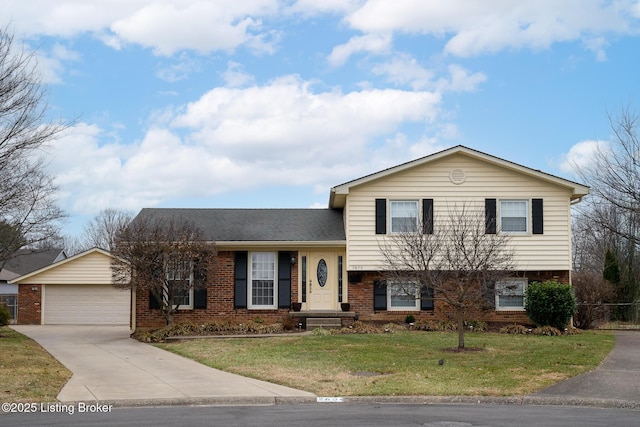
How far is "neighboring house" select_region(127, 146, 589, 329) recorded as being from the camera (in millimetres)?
24453

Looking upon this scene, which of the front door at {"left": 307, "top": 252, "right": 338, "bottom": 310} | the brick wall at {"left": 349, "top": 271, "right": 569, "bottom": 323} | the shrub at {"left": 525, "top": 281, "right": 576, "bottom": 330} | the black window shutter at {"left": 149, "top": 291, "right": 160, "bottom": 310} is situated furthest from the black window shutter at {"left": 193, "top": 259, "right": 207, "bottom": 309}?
the shrub at {"left": 525, "top": 281, "right": 576, "bottom": 330}

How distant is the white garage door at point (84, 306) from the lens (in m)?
33.9

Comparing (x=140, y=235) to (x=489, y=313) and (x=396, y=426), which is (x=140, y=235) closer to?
(x=489, y=313)

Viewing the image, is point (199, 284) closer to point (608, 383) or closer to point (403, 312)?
point (403, 312)

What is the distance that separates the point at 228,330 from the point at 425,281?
781cm

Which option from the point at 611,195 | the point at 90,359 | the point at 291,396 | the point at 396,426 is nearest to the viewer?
the point at 396,426

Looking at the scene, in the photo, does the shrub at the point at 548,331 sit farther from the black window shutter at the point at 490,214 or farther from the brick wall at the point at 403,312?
the black window shutter at the point at 490,214

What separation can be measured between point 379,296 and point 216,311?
5430 mm

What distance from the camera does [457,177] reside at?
81.0ft

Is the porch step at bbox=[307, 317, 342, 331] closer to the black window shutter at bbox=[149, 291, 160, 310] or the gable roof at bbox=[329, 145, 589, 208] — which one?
the gable roof at bbox=[329, 145, 589, 208]

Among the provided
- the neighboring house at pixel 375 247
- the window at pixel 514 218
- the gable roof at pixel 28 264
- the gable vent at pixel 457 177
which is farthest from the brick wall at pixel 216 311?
the gable roof at pixel 28 264

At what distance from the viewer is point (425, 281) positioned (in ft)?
60.8

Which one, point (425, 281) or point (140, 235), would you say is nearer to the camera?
point (425, 281)

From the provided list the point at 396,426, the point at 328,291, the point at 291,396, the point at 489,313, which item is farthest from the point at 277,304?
the point at 396,426
